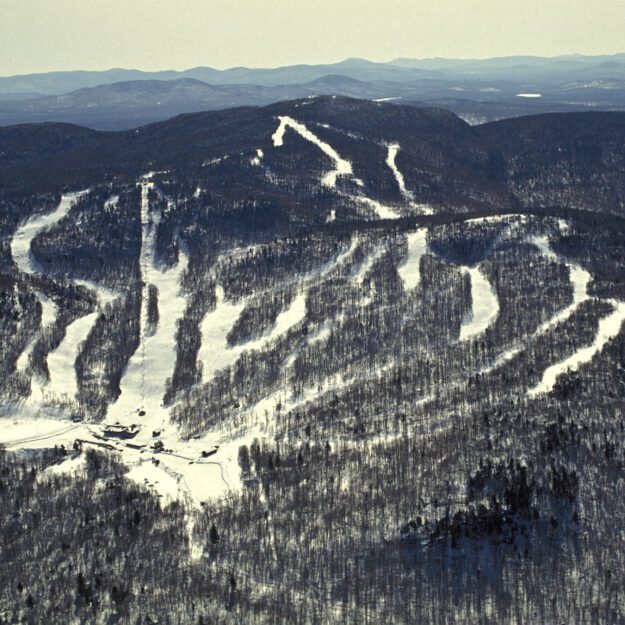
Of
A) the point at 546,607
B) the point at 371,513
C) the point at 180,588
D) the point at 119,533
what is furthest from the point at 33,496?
the point at 546,607

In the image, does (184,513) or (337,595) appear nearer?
(337,595)

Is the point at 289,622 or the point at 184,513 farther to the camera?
the point at 184,513

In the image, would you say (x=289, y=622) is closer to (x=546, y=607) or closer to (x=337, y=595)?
(x=337, y=595)

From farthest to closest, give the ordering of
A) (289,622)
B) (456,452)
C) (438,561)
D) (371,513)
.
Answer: (456,452) → (371,513) → (438,561) → (289,622)

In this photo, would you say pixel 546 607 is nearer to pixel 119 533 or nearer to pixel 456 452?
pixel 456 452

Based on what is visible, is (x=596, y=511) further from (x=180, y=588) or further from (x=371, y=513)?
(x=180, y=588)

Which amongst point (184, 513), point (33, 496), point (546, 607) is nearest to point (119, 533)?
point (184, 513)

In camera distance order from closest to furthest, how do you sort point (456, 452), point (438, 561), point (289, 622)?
1. point (289, 622)
2. point (438, 561)
3. point (456, 452)

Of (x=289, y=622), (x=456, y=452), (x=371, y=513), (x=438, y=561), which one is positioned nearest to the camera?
(x=289, y=622)

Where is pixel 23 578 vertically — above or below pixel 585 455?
below
